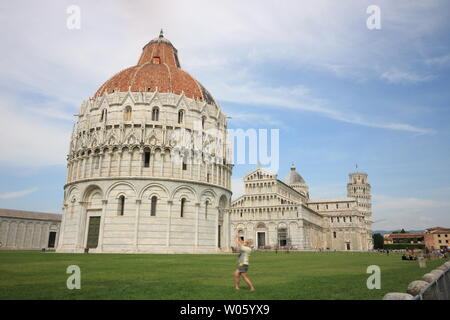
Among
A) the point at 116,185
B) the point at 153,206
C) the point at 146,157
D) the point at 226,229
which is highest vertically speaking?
the point at 146,157

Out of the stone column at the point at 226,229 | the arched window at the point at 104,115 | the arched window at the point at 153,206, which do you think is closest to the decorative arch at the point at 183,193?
the arched window at the point at 153,206

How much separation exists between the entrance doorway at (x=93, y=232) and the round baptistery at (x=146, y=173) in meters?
0.11

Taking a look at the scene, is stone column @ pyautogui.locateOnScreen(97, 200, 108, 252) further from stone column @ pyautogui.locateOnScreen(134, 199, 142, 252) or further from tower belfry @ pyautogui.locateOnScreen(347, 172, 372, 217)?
tower belfry @ pyautogui.locateOnScreen(347, 172, 372, 217)

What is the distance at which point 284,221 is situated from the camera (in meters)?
85.2

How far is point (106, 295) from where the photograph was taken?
9484mm

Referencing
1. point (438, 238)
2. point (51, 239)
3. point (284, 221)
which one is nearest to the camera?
point (51, 239)

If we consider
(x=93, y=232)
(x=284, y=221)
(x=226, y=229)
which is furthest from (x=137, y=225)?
(x=284, y=221)

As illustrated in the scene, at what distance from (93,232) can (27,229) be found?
48.5 m

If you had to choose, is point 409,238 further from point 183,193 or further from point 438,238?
point 183,193

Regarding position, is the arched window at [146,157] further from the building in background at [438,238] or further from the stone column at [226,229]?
the building in background at [438,238]

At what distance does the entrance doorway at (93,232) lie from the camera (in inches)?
1510

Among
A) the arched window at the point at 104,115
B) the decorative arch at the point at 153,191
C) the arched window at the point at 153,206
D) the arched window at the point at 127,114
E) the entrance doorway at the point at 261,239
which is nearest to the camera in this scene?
the decorative arch at the point at 153,191
